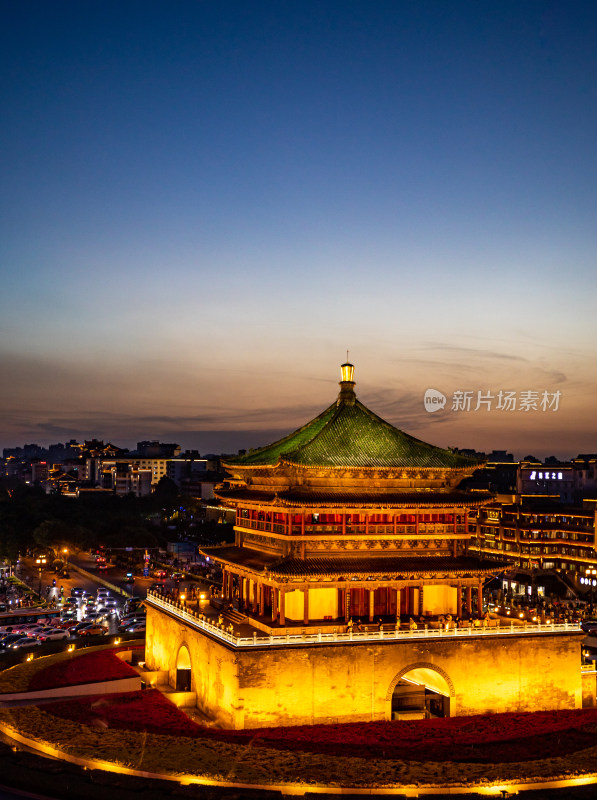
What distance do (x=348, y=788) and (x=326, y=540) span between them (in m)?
13.2

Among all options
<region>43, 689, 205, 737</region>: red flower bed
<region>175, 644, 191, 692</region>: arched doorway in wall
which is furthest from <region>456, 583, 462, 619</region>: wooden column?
<region>43, 689, 205, 737</region>: red flower bed

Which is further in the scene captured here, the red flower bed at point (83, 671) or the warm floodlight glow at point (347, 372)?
the warm floodlight glow at point (347, 372)

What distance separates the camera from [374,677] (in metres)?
31.8

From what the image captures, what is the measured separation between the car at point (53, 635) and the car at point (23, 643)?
5.15ft

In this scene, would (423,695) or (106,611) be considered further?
(106,611)

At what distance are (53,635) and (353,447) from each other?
90.6 feet

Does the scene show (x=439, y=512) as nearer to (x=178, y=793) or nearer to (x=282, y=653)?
(x=282, y=653)

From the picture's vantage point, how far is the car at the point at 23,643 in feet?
156

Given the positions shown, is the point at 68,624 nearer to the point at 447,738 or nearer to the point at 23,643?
the point at 23,643

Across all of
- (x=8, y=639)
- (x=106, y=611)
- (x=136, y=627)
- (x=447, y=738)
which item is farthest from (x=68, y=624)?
(x=447, y=738)

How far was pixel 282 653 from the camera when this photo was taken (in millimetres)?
30672

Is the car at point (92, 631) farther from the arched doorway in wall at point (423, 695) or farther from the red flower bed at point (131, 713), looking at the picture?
the arched doorway in wall at point (423, 695)

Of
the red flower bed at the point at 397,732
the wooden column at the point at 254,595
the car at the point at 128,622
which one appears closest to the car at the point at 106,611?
the car at the point at 128,622

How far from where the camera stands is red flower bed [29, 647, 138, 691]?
117 ft
